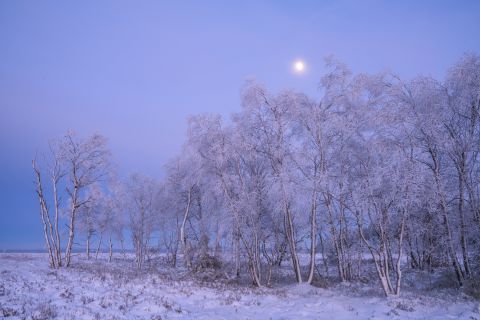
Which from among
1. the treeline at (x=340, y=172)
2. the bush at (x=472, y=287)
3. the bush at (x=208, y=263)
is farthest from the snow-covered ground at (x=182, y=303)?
the bush at (x=208, y=263)

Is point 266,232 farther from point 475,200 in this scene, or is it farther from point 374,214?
point 475,200

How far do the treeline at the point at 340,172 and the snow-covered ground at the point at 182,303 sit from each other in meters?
2.36

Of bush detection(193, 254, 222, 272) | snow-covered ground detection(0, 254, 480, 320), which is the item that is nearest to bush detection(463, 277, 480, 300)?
snow-covered ground detection(0, 254, 480, 320)

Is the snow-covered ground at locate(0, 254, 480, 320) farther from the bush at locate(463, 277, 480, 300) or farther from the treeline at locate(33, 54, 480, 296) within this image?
the treeline at locate(33, 54, 480, 296)

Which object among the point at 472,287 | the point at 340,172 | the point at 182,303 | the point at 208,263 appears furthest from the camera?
the point at 208,263

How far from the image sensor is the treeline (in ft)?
50.2

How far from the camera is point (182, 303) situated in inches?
522

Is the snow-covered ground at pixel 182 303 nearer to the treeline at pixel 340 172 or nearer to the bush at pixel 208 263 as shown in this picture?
the treeline at pixel 340 172

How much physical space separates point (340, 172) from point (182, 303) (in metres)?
9.86

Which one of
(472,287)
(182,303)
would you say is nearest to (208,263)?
(182,303)

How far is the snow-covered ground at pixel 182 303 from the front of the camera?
34.1 feet

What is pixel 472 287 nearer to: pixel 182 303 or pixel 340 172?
pixel 340 172

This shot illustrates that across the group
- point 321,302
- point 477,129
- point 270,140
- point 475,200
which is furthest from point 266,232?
point 477,129

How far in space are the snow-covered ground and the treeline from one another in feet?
7.75
